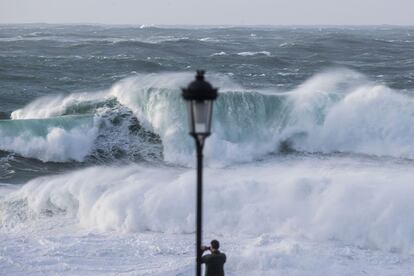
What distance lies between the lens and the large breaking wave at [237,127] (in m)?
18.6

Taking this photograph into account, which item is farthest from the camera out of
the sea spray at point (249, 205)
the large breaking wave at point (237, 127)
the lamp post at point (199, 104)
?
the large breaking wave at point (237, 127)

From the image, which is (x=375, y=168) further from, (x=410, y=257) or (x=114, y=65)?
(x=114, y=65)

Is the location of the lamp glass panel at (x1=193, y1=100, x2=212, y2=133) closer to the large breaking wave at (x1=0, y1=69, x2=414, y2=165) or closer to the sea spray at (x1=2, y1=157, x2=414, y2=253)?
the sea spray at (x1=2, y1=157, x2=414, y2=253)

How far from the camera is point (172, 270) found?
1015 centimetres

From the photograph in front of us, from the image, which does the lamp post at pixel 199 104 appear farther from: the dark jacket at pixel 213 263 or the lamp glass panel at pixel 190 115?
the dark jacket at pixel 213 263

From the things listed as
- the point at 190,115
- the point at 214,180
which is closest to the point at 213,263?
the point at 190,115

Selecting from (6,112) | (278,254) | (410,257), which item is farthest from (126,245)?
(6,112)

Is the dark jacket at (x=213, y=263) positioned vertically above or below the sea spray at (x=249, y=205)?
above

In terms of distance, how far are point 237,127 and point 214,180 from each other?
17.5 ft

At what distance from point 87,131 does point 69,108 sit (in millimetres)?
3127

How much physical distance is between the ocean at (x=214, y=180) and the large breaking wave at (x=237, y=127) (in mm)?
45

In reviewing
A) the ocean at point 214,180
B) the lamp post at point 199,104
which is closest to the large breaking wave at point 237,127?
the ocean at point 214,180

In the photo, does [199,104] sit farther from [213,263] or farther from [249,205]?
[249,205]

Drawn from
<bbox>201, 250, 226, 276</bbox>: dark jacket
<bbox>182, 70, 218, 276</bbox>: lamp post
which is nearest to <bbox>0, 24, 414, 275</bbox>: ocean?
<bbox>201, 250, 226, 276</bbox>: dark jacket
